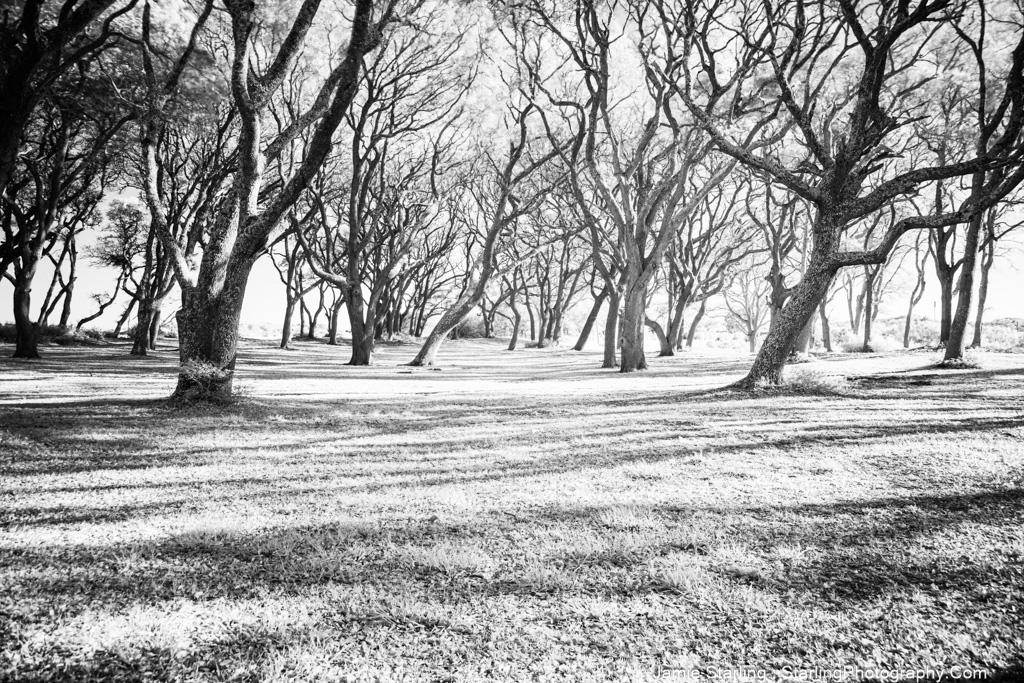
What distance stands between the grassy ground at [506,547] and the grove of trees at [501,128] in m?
2.81

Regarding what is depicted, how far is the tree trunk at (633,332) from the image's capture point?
44.4 feet

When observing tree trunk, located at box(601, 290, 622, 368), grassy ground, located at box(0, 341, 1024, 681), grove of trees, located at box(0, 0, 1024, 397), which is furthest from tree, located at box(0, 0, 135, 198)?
tree trunk, located at box(601, 290, 622, 368)

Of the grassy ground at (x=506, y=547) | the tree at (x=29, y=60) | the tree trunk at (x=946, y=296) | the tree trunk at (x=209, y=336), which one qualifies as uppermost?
the tree at (x=29, y=60)

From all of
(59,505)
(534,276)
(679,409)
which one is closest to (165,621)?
(59,505)

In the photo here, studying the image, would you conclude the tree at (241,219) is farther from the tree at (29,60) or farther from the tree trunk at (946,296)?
the tree trunk at (946,296)

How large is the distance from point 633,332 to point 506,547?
11.6 m

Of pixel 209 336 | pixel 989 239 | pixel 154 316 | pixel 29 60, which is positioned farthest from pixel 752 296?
pixel 29 60

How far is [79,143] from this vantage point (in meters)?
15.4

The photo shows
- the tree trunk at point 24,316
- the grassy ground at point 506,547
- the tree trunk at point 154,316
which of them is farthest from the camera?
the tree trunk at point 154,316

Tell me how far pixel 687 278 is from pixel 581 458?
20.5 meters

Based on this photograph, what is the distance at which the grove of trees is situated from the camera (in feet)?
22.6

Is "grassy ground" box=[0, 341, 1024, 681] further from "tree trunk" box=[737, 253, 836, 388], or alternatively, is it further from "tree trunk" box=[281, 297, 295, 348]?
"tree trunk" box=[281, 297, 295, 348]

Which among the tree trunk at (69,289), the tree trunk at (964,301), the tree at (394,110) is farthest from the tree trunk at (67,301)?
the tree trunk at (964,301)

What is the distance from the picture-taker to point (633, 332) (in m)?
13.8
